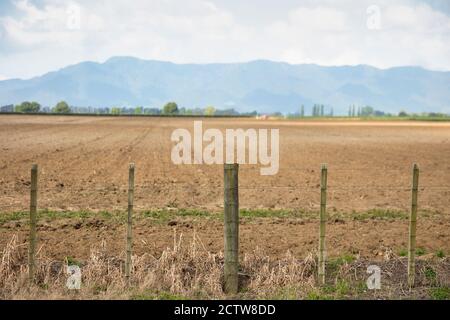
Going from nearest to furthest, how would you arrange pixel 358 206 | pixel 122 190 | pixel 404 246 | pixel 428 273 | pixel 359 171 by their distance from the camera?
pixel 428 273 < pixel 404 246 < pixel 358 206 < pixel 122 190 < pixel 359 171

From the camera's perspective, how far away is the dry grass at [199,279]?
7996 mm

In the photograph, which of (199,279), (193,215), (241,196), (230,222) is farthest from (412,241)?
(241,196)

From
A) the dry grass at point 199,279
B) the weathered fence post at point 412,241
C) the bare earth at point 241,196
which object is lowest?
the bare earth at point 241,196

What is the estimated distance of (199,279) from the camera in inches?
333

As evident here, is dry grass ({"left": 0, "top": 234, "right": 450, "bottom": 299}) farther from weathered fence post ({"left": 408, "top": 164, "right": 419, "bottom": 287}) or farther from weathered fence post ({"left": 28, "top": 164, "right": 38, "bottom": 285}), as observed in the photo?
weathered fence post ({"left": 408, "top": 164, "right": 419, "bottom": 287})

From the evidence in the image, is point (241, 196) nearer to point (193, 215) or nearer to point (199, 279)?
point (193, 215)

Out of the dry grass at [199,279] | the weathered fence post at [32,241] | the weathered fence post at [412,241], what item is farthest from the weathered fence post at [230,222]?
the weathered fence post at [32,241]

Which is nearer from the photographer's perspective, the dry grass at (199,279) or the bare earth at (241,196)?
the dry grass at (199,279)

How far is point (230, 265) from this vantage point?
8406mm

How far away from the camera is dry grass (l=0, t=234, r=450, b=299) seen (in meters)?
8.00

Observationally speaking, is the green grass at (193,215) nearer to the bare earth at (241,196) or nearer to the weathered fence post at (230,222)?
the bare earth at (241,196)

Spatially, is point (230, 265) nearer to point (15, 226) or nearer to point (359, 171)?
point (15, 226)
